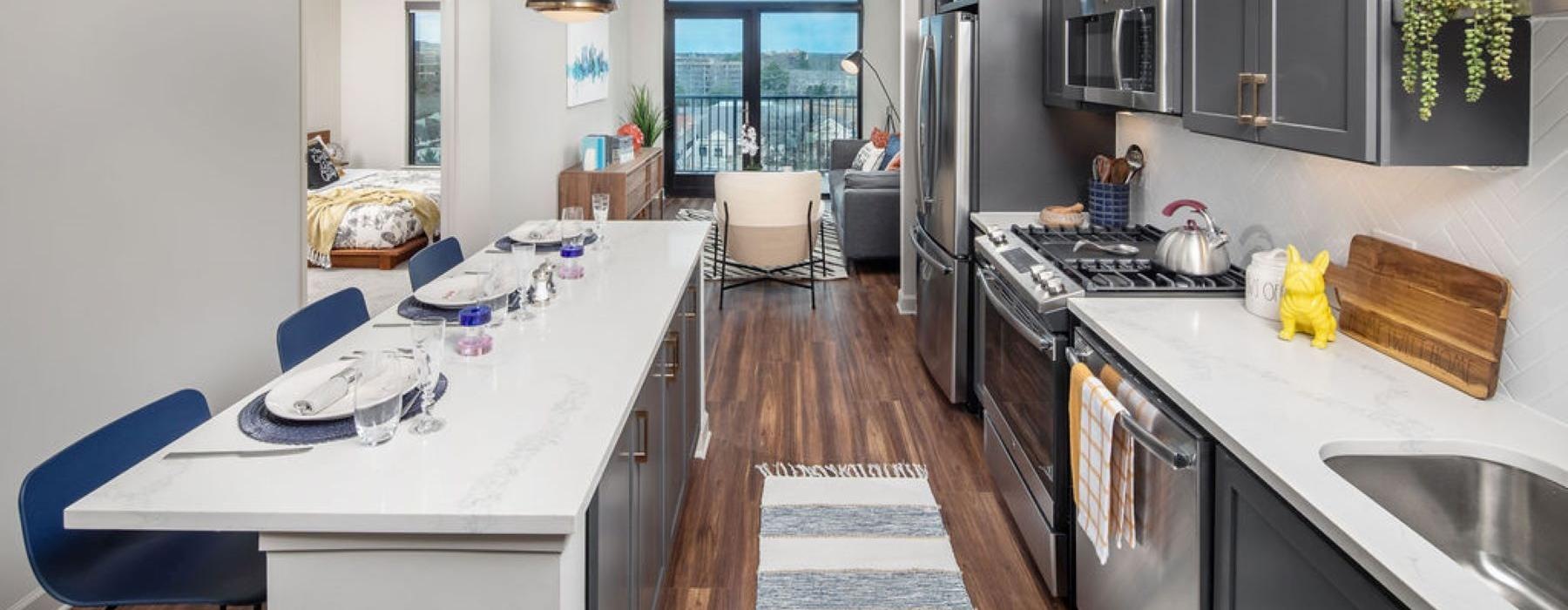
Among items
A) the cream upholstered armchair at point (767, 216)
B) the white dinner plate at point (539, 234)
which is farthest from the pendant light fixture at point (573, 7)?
the cream upholstered armchair at point (767, 216)

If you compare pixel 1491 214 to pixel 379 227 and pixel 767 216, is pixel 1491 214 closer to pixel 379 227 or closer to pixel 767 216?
pixel 767 216

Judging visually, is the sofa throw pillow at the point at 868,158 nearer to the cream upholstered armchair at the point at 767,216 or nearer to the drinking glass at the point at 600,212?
the cream upholstered armchair at the point at 767,216

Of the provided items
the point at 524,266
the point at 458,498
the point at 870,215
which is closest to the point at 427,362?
the point at 458,498

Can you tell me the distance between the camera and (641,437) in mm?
2158

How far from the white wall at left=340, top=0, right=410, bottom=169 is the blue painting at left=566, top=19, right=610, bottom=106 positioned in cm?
197

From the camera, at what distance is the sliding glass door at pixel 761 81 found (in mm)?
11891

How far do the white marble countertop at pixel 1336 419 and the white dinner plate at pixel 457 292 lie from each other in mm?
1503

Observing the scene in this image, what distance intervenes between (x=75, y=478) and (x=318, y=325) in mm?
869

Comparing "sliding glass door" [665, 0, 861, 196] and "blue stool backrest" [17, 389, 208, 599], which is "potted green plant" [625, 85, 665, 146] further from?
"blue stool backrest" [17, 389, 208, 599]

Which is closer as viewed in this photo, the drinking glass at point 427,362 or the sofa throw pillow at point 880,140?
the drinking glass at point 427,362

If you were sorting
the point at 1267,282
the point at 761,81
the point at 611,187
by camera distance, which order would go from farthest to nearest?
the point at 761,81
the point at 611,187
the point at 1267,282

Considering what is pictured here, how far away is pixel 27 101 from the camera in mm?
2479

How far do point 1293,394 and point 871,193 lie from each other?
5652mm

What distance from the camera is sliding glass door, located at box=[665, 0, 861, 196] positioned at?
39.0 ft
